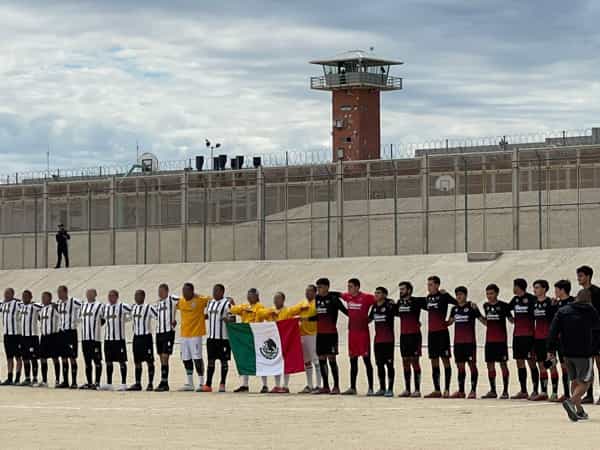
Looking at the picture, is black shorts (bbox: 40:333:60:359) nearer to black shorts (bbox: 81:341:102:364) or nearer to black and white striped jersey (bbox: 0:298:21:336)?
black shorts (bbox: 81:341:102:364)

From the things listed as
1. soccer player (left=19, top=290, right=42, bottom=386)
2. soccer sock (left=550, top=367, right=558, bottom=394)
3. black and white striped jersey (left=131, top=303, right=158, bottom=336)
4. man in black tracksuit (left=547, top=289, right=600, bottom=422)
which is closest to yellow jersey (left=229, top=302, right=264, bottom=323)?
black and white striped jersey (left=131, top=303, right=158, bottom=336)

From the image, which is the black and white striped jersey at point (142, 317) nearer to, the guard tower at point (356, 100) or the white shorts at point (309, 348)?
the white shorts at point (309, 348)

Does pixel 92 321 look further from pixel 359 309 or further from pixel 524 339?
pixel 524 339

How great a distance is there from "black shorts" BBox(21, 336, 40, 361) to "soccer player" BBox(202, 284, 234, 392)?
3.92m

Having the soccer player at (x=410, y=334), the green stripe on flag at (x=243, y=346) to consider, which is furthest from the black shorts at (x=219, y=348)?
the soccer player at (x=410, y=334)

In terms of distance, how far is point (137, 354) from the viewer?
23.3m

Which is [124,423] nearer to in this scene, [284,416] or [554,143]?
[284,416]

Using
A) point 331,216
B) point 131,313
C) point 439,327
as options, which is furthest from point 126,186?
point 439,327

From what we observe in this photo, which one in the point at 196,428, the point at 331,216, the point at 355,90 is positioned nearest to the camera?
the point at 196,428

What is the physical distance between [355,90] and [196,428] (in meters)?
74.6

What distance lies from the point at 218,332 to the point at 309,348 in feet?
5.12

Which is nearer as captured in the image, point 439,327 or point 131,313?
point 439,327

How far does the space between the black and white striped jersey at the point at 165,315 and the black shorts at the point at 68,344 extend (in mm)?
1863

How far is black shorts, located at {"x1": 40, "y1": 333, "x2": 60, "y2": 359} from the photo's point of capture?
24.4 metres
